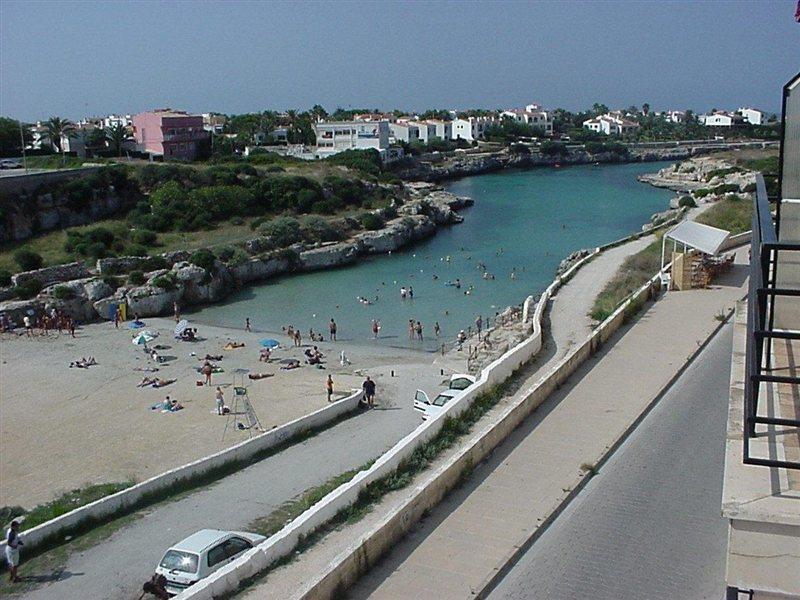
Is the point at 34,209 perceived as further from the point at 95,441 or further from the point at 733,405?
the point at 733,405

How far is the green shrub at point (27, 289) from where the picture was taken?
30.5m

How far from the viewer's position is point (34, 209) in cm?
4312

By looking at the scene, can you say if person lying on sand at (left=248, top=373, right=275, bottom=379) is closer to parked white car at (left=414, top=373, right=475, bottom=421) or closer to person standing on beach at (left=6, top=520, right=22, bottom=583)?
parked white car at (left=414, top=373, right=475, bottom=421)

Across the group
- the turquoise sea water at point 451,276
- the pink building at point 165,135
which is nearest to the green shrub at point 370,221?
the turquoise sea water at point 451,276

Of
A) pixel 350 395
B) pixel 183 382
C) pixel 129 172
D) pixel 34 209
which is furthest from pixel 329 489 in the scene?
pixel 129 172

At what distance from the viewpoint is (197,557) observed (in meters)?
8.62

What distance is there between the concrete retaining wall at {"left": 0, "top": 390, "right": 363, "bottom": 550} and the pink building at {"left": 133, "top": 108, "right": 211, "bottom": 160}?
185ft

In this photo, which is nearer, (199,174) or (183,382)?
(183,382)

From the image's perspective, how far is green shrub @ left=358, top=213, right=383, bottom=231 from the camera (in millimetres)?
47875

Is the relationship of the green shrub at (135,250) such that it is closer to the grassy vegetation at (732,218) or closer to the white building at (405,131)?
the grassy vegetation at (732,218)

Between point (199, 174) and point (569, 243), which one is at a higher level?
point (199, 174)

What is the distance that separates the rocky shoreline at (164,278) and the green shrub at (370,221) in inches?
64.4

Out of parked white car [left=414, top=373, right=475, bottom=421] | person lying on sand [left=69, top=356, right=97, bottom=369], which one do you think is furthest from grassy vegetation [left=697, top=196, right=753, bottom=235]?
person lying on sand [left=69, top=356, right=97, bottom=369]

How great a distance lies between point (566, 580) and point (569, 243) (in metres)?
42.2
